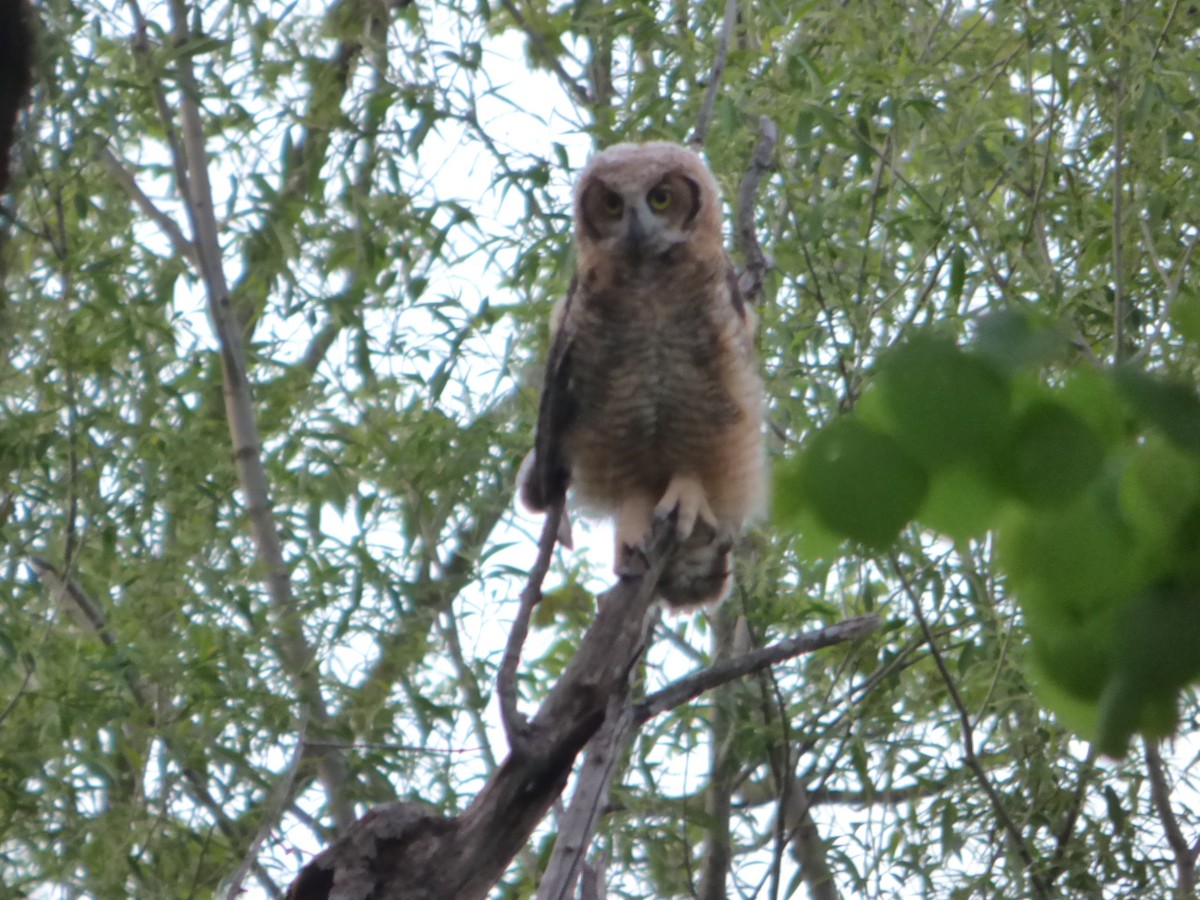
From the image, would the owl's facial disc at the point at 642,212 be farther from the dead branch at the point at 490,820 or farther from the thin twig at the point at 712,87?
the dead branch at the point at 490,820

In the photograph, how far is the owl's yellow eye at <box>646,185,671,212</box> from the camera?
291cm

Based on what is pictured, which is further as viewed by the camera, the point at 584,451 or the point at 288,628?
the point at 288,628

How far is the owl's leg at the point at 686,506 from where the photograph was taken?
9.37ft

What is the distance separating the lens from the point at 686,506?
289 cm

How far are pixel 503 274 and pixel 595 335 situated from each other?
0.97 meters

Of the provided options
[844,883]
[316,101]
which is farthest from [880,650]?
[316,101]

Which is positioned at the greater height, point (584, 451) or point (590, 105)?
point (590, 105)

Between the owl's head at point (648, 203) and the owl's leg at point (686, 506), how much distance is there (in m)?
0.45

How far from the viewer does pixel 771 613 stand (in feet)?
11.8

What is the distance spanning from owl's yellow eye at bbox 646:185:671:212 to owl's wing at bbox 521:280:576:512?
0.24m

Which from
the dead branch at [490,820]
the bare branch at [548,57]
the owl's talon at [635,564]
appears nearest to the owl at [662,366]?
the owl's talon at [635,564]

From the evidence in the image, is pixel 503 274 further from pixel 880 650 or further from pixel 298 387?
pixel 880 650

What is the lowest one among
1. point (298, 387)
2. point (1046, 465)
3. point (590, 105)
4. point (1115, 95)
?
point (1046, 465)

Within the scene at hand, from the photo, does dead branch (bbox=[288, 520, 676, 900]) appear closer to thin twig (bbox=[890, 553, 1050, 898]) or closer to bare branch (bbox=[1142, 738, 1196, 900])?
thin twig (bbox=[890, 553, 1050, 898])
